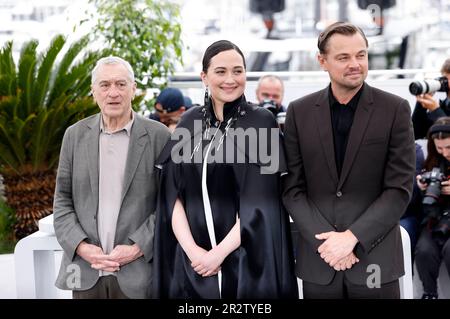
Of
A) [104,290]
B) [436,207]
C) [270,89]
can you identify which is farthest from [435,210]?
[104,290]

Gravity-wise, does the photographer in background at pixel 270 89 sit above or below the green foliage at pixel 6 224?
above

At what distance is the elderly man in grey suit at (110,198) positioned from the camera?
10.3 ft

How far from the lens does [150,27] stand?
7582 millimetres

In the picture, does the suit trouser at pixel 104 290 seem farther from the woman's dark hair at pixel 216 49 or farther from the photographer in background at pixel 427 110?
the photographer in background at pixel 427 110

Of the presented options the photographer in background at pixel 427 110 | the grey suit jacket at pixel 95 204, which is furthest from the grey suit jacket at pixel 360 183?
the photographer in background at pixel 427 110

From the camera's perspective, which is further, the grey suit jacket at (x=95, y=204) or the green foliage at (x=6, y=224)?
the green foliage at (x=6, y=224)

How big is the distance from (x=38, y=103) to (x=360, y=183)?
4092mm

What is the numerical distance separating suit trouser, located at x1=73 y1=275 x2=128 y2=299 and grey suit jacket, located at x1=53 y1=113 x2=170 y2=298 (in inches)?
1.5

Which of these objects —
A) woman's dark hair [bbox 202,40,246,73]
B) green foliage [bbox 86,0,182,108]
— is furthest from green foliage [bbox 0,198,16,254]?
woman's dark hair [bbox 202,40,246,73]

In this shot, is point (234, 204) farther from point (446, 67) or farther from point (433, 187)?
point (446, 67)

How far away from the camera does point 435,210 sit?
461cm

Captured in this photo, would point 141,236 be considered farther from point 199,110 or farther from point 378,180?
point 378,180

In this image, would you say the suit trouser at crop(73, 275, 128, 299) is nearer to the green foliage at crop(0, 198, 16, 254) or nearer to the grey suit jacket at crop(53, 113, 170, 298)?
the grey suit jacket at crop(53, 113, 170, 298)

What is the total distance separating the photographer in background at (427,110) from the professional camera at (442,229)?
0.73 metres
